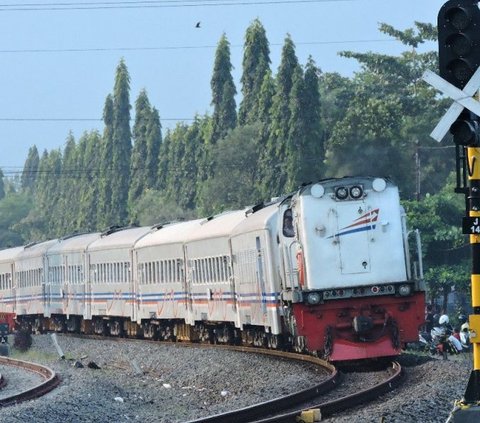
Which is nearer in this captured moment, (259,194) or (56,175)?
(259,194)

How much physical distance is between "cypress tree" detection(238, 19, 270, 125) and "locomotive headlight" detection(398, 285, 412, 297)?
162ft

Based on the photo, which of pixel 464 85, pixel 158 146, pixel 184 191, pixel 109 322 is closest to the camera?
pixel 464 85

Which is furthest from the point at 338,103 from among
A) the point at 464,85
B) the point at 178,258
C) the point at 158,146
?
the point at 464,85

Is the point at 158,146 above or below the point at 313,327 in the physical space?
above

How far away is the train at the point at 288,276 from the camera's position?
63.0ft

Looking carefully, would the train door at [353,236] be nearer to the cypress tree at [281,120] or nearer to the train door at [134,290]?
the train door at [134,290]

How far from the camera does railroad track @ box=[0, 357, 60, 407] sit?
19.4 m

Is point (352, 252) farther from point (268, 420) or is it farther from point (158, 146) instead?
point (158, 146)

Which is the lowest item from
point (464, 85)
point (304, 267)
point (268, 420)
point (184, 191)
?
point (268, 420)

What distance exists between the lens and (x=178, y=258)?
3048cm

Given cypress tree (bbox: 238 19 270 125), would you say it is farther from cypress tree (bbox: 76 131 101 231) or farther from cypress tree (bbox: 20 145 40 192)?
cypress tree (bbox: 20 145 40 192)

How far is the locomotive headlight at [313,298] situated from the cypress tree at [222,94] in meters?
52.4

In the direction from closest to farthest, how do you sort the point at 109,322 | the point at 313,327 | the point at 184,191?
the point at 313,327 → the point at 109,322 → the point at 184,191

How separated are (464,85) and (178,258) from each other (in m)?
20.1
